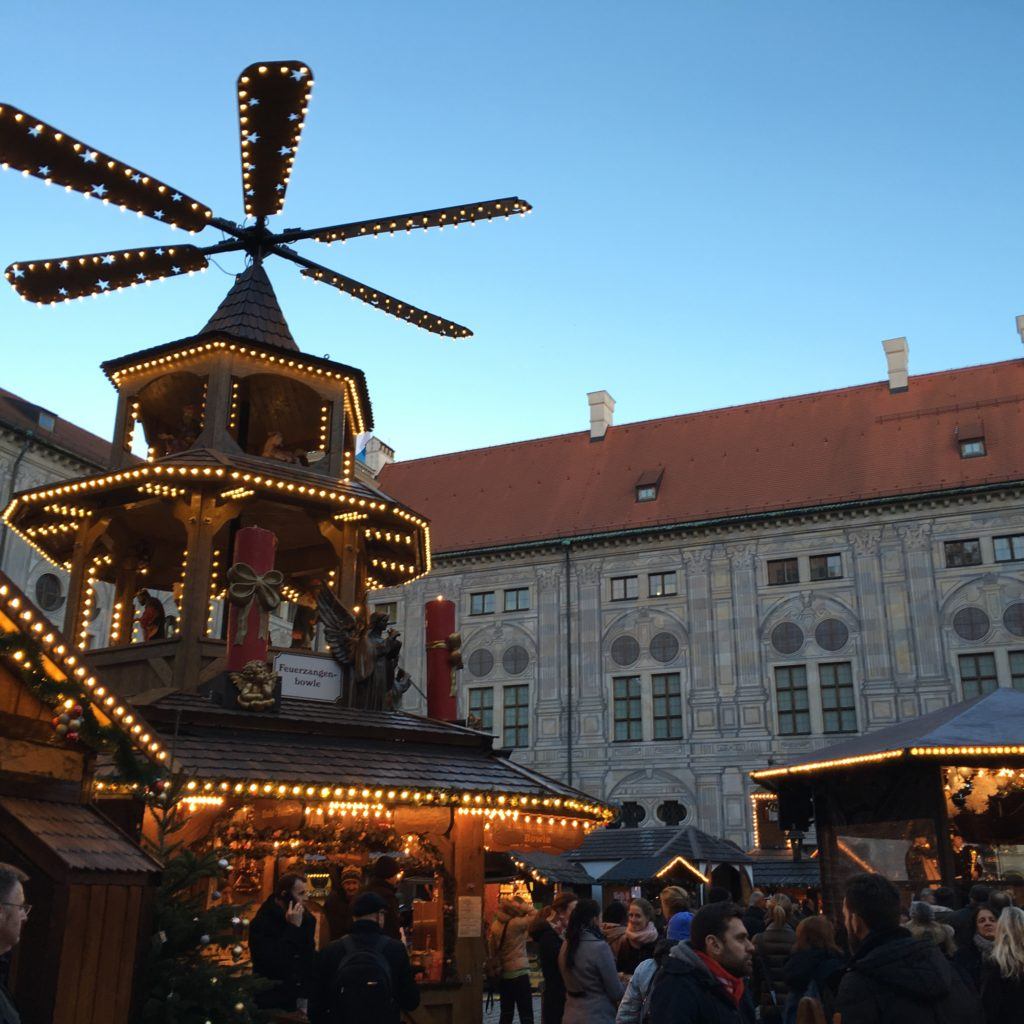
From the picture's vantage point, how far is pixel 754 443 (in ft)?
141

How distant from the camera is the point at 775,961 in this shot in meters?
9.72

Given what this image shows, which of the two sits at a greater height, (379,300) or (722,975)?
(379,300)

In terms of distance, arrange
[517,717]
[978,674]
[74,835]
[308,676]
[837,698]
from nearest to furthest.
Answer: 1. [74,835]
2. [308,676]
3. [978,674]
4. [837,698]
5. [517,717]

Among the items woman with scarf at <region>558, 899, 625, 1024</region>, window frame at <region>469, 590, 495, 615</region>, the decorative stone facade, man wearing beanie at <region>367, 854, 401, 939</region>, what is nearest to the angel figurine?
man wearing beanie at <region>367, 854, 401, 939</region>

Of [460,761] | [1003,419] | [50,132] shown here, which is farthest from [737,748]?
[50,132]

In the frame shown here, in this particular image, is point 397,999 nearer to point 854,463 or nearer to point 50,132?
point 50,132

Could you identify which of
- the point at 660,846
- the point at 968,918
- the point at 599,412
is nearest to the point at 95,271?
the point at 968,918

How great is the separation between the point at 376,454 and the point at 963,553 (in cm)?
2679

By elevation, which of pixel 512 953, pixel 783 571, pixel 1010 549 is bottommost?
pixel 512 953

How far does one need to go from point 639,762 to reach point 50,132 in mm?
29806

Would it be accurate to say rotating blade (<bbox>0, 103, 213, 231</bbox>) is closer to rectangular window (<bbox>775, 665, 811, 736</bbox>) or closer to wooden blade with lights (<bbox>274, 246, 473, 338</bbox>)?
wooden blade with lights (<bbox>274, 246, 473, 338</bbox>)

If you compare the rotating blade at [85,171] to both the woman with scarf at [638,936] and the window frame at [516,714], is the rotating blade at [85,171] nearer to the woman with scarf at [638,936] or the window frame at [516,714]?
the woman with scarf at [638,936]

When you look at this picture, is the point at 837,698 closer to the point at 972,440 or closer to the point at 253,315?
the point at 972,440

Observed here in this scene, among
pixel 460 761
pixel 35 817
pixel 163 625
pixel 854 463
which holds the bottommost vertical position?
pixel 35 817
